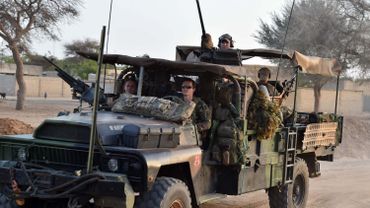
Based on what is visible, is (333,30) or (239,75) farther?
(333,30)

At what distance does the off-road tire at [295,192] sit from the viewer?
10.3 m

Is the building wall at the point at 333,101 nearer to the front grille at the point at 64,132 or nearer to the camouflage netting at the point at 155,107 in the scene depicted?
the camouflage netting at the point at 155,107

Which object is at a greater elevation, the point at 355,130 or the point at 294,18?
the point at 294,18

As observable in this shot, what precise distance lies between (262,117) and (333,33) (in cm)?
2894

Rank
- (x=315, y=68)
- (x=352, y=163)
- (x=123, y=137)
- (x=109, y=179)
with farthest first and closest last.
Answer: (x=352, y=163)
(x=315, y=68)
(x=123, y=137)
(x=109, y=179)

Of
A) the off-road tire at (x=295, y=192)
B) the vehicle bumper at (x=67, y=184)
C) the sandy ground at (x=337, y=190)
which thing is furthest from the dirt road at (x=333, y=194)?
the vehicle bumper at (x=67, y=184)

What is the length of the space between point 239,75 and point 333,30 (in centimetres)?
2939

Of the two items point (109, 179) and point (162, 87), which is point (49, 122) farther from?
point (162, 87)

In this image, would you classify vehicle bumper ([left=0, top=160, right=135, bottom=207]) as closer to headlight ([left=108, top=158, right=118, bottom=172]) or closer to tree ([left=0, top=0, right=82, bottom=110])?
headlight ([left=108, top=158, right=118, bottom=172])

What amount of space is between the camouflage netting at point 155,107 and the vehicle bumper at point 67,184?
54.3 inches

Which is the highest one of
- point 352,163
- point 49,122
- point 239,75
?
point 239,75

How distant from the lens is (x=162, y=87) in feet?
28.8

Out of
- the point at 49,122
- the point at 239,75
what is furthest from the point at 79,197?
the point at 239,75

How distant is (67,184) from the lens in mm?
6527
